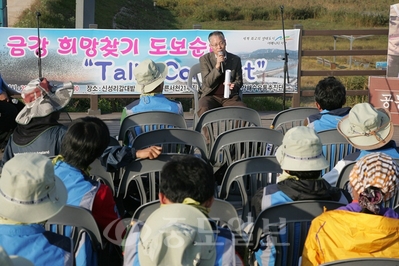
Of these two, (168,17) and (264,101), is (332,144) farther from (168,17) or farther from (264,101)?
(168,17)

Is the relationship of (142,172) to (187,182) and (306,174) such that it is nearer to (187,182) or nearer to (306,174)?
(306,174)

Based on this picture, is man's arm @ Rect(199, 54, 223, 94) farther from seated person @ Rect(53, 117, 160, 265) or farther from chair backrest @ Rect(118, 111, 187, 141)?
seated person @ Rect(53, 117, 160, 265)

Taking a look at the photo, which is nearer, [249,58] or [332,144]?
[332,144]

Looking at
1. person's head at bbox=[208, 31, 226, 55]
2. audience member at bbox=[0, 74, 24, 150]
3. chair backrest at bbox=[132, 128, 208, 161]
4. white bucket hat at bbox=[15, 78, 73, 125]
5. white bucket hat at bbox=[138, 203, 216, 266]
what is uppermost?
person's head at bbox=[208, 31, 226, 55]

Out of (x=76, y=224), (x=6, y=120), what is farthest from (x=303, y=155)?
(x=6, y=120)

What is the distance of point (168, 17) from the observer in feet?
114

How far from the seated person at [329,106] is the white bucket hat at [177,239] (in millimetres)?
3201

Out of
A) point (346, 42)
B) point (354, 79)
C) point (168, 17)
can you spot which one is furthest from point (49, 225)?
point (168, 17)

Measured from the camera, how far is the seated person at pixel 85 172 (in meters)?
3.48

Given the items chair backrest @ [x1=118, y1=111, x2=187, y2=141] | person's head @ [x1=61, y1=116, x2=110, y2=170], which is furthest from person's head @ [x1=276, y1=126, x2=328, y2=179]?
chair backrest @ [x1=118, y1=111, x2=187, y2=141]

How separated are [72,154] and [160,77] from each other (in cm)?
240

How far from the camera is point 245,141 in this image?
16.5 ft

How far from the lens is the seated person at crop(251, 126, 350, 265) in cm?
357

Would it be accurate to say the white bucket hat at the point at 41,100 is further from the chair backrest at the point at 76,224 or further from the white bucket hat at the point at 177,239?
the white bucket hat at the point at 177,239
